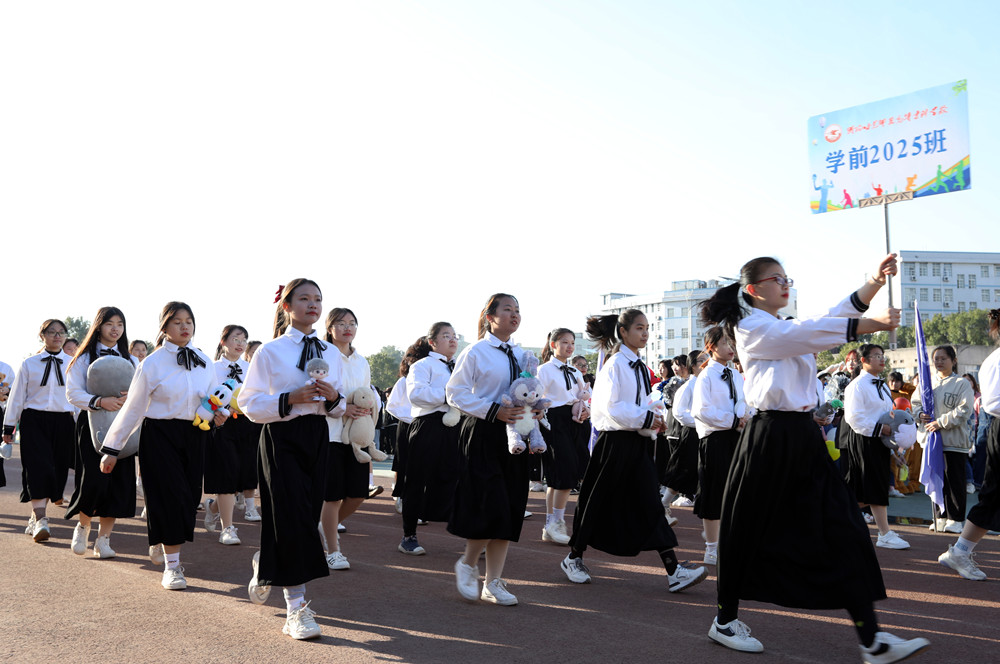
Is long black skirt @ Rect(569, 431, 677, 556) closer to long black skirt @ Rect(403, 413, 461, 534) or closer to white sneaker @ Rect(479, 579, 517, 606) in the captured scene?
white sneaker @ Rect(479, 579, 517, 606)

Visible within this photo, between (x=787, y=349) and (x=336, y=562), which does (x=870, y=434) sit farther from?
(x=336, y=562)

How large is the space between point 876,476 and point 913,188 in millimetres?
25546

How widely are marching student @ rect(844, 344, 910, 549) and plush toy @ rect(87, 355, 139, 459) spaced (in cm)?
749

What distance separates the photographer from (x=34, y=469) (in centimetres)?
930

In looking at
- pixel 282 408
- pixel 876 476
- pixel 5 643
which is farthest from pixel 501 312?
pixel 876 476

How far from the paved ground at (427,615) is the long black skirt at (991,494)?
0.54 m

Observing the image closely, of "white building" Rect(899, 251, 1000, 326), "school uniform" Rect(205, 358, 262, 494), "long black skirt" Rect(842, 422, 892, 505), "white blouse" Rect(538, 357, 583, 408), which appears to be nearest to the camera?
"long black skirt" Rect(842, 422, 892, 505)

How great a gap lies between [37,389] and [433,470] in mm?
4717

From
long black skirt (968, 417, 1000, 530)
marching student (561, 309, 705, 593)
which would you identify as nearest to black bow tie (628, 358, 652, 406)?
marching student (561, 309, 705, 593)

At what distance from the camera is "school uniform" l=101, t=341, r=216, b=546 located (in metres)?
6.83

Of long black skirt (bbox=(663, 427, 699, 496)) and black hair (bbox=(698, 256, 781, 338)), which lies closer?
black hair (bbox=(698, 256, 781, 338))

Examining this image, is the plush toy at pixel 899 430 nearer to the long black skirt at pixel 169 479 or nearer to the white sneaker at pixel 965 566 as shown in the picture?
A: the white sneaker at pixel 965 566

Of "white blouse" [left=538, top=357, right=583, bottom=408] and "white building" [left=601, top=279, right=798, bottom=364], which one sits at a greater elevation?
"white building" [left=601, top=279, right=798, bottom=364]

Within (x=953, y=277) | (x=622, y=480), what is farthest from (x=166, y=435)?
(x=953, y=277)
